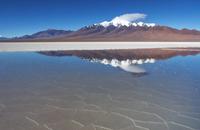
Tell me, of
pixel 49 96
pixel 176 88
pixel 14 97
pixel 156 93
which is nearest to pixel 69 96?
pixel 49 96

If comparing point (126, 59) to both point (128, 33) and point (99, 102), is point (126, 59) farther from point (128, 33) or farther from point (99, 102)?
point (128, 33)

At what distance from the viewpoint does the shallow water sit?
3219 millimetres

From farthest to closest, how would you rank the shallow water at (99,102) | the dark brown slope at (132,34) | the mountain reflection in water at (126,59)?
the dark brown slope at (132,34) → the mountain reflection in water at (126,59) → the shallow water at (99,102)

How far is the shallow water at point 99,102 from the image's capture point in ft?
10.6

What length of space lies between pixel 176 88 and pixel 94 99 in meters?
1.54

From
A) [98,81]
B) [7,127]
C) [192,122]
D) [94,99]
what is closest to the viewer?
[7,127]

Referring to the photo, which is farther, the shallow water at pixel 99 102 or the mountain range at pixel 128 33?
the mountain range at pixel 128 33

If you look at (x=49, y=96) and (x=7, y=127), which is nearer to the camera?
(x=7, y=127)

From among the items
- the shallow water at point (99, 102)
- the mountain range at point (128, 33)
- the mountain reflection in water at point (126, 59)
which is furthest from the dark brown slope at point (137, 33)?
the shallow water at point (99, 102)

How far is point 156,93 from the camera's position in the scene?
467 cm

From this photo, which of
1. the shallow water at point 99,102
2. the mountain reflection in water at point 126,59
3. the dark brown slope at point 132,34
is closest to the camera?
the shallow water at point 99,102

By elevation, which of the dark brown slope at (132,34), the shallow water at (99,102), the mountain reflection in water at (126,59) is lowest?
the shallow water at (99,102)

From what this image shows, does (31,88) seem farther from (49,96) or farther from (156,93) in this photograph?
(156,93)

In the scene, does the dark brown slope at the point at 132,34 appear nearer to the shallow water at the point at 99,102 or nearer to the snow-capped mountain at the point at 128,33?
the snow-capped mountain at the point at 128,33
